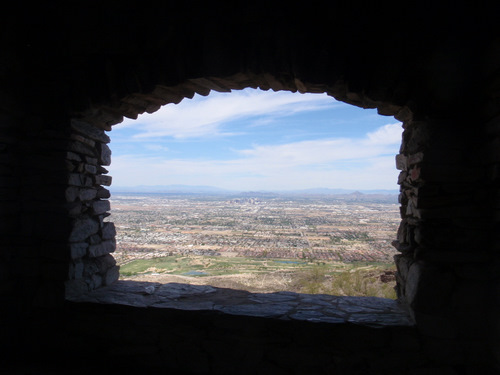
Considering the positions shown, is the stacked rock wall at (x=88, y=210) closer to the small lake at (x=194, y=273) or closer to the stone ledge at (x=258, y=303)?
the stone ledge at (x=258, y=303)

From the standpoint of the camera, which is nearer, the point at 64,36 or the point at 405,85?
the point at 405,85

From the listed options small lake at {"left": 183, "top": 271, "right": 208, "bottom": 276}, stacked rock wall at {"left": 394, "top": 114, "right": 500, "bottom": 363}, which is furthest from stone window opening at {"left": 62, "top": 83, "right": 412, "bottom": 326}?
small lake at {"left": 183, "top": 271, "right": 208, "bottom": 276}

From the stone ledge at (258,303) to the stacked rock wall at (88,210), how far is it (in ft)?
0.54

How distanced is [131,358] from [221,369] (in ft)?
2.72

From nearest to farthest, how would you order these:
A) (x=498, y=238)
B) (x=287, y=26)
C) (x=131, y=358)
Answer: (x=498, y=238)
(x=287, y=26)
(x=131, y=358)

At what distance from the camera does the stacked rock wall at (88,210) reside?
3.07 m

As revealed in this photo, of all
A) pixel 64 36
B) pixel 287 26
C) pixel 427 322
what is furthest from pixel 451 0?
pixel 64 36

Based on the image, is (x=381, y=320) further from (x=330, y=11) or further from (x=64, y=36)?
(x=64, y=36)

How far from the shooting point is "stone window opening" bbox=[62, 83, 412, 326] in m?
2.69

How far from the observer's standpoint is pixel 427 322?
2.39m

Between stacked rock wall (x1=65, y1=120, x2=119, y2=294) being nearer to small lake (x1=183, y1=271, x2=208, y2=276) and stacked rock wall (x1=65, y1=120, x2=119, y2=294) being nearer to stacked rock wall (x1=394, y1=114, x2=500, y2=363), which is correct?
small lake (x1=183, y1=271, x2=208, y2=276)

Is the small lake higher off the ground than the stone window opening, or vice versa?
the stone window opening

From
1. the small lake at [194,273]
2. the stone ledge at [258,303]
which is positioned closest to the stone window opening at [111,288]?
the stone ledge at [258,303]

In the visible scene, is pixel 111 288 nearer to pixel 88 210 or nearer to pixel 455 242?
pixel 88 210
